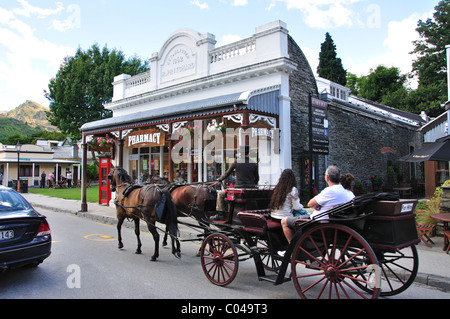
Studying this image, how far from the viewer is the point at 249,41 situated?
1280 cm

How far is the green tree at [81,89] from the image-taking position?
29844 millimetres

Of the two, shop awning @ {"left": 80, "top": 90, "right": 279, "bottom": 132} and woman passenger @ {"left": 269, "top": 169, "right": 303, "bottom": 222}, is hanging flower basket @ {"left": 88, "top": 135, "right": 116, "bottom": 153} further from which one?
woman passenger @ {"left": 269, "top": 169, "right": 303, "bottom": 222}

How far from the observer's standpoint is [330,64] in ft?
96.9

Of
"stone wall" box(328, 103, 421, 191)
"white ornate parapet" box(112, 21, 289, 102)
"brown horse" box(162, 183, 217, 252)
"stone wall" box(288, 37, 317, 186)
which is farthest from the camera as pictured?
"stone wall" box(328, 103, 421, 191)

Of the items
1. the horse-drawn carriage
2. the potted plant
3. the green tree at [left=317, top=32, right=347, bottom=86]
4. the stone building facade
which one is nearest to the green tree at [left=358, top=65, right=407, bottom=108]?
the green tree at [left=317, top=32, right=347, bottom=86]

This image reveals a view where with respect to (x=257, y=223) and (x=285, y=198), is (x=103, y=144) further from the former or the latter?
(x=285, y=198)

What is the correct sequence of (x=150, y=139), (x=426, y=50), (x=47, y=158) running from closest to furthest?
(x=150, y=139) < (x=426, y=50) < (x=47, y=158)

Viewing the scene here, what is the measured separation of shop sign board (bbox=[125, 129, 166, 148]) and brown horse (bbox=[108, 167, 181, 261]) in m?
5.17

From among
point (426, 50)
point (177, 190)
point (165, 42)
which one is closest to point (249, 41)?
point (165, 42)

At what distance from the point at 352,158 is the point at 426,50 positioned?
25.1 meters

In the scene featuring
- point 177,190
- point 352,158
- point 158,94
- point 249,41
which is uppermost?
point 249,41

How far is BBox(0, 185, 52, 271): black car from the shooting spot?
4998mm
